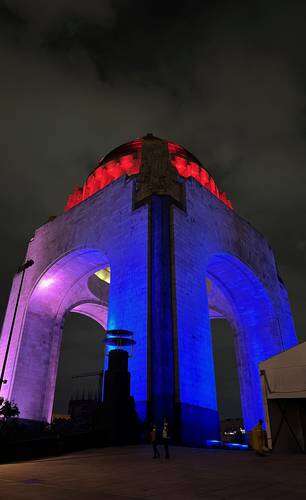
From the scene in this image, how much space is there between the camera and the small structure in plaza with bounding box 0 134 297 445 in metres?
13.8

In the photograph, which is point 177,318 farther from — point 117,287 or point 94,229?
point 94,229

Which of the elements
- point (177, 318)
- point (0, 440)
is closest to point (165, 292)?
point (177, 318)

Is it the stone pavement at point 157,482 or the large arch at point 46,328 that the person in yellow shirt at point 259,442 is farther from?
the large arch at point 46,328

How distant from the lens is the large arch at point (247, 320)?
21.6 m

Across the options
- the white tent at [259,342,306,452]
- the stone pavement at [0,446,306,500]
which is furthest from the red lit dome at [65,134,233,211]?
the stone pavement at [0,446,306,500]

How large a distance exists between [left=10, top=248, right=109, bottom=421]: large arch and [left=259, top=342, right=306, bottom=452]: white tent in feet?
38.8

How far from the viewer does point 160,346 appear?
538 inches

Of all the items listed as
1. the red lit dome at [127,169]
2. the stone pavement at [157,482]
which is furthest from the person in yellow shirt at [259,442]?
the red lit dome at [127,169]

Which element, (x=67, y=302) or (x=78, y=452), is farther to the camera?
(x=67, y=302)

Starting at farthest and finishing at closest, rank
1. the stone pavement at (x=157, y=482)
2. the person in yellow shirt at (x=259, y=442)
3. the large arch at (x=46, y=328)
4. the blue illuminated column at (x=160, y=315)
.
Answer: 1. the large arch at (x=46, y=328)
2. the blue illuminated column at (x=160, y=315)
3. the person in yellow shirt at (x=259, y=442)
4. the stone pavement at (x=157, y=482)

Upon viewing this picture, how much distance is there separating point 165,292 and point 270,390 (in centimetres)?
538

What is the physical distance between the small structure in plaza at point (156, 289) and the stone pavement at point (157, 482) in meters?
6.17

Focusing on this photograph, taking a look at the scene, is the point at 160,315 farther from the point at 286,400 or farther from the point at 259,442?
the point at 259,442

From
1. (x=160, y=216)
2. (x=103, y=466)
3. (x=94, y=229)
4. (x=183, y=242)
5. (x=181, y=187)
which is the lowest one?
(x=103, y=466)
